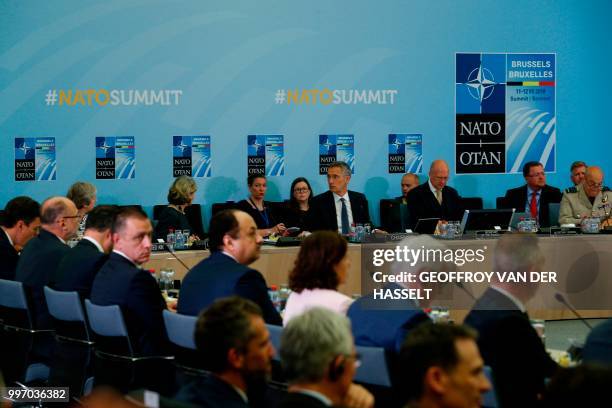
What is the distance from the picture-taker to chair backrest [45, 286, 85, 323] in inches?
207

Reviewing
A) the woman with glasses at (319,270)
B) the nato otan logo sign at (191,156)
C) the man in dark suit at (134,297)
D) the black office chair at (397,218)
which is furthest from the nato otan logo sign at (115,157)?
the woman with glasses at (319,270)

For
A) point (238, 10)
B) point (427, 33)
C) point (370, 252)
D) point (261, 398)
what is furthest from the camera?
point (427, 33)

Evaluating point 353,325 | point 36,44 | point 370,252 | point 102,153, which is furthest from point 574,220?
point 353,325

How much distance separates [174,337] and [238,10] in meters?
6.83

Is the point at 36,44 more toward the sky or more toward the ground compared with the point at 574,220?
more toward the sky

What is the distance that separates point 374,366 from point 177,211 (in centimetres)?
569

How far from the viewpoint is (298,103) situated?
436 inches

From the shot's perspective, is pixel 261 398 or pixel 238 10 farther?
pixel 238 10

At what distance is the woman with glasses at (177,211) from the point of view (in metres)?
9.31

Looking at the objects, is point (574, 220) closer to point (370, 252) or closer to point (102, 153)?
point (370, 252)

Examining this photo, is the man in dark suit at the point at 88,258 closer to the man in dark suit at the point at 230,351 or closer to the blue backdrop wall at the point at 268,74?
the man in dark suit at the point at 230,351

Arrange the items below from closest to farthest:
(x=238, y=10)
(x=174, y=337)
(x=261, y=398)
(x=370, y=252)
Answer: (x=261, y=398)
(x=174, y=337)
(x=370, y=252)
(x=238, y=10)

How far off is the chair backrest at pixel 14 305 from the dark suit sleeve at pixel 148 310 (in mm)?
973

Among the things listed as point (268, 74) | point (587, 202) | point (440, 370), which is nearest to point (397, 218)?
point (587, 202)
